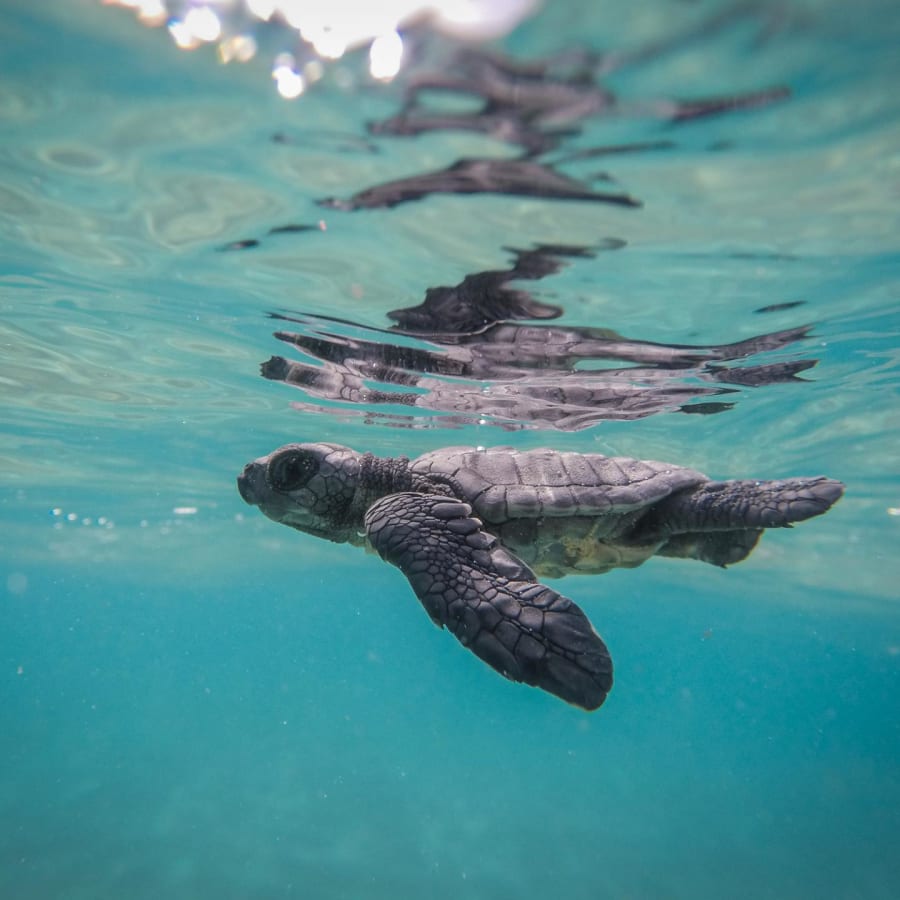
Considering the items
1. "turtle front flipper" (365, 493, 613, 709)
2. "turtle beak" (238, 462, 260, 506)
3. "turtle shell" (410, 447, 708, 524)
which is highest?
"turtle shell" (410, 447, 708, 524)

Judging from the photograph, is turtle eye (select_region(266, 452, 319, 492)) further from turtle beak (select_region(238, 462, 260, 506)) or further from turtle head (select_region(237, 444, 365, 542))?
turtle beak (select_region(238, 462, 260, 506))

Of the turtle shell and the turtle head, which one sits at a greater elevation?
the turtle shell

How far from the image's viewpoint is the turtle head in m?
6.32

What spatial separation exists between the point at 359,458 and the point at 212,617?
71.6m

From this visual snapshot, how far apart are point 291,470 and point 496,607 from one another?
3.24m

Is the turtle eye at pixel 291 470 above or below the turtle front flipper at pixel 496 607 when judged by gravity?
above

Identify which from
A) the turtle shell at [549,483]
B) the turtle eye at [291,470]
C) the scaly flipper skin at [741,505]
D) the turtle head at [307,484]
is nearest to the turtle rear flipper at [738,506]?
the scaly flipper skin at [741,505]

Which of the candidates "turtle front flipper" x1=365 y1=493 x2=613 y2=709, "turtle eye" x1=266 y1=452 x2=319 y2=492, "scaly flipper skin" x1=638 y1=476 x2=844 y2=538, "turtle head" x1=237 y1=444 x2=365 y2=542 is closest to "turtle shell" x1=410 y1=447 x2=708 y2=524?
"scaly flipper skin" x1=638 y1=476 x2=844 y2=538

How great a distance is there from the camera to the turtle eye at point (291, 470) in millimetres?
6270

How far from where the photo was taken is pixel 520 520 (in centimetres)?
630

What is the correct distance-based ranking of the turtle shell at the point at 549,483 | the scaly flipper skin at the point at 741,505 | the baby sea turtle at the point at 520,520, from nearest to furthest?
the baby sea turtle at the point at 520,520 → the scaly flipper skin at the point at 741,505 → the turtle shell at the point at 549,483

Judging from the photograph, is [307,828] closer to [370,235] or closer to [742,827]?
[370,235]

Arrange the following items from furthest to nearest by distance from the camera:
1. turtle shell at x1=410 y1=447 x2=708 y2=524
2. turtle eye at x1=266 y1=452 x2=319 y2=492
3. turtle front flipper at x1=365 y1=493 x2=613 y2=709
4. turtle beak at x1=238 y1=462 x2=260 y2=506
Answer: turtle beak at x1=238 y1=462 x2=260 y2=506 < turtle eye at x1=266 y1=452 x2=319 y2=492 < turtle shell at x1=410 y1=447 x2=708 y2=524 < turtle front flipper at x1=365 y1=493 x2=613 y2=709

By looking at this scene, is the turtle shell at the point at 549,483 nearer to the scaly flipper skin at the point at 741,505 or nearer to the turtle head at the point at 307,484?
the scaly flipper skin at the point at 741,505
